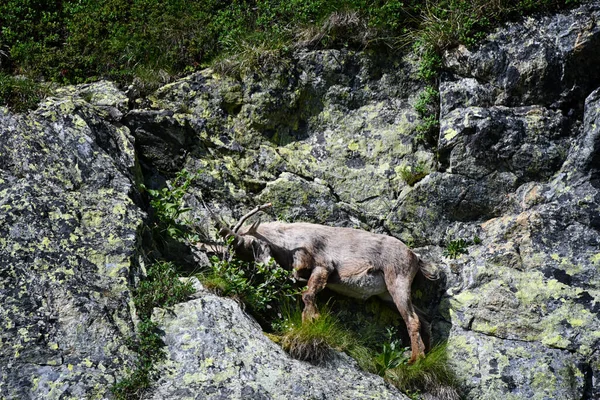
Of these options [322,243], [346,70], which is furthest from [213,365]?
[346,70]

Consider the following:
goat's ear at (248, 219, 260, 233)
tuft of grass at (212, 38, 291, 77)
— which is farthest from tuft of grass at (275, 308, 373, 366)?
tuft of grass at (212, 38, 291, 77)

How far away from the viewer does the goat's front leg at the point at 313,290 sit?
879cm

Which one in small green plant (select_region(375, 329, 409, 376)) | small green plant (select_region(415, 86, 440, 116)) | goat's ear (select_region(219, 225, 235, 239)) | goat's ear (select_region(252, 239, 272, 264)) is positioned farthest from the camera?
small green plant (select_region(415, 86, 440, 116))

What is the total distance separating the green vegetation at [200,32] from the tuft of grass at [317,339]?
5.01 meters

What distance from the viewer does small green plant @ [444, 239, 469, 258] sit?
1001 cm

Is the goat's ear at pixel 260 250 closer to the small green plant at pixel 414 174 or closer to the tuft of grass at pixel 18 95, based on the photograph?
the small green plant at pixel 414 174

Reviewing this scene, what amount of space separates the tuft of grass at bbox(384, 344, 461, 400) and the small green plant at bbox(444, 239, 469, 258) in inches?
73.3

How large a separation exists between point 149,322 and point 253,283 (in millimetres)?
2054

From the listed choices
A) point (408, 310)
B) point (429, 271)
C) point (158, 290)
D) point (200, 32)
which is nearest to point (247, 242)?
point (158, 290)

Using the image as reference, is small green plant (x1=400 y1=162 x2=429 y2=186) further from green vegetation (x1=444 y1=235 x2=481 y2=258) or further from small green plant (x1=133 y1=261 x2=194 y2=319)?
small green plant (x1=133 y1=261 x2=194 y2=319)

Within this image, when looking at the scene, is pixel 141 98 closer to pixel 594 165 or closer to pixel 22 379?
pixel 22 379

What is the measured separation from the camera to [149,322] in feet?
24.7

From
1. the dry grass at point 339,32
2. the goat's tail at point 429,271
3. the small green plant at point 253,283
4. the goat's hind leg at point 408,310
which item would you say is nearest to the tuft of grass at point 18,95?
the small green plant at point 253,283

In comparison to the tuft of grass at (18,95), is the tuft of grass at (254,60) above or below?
above
